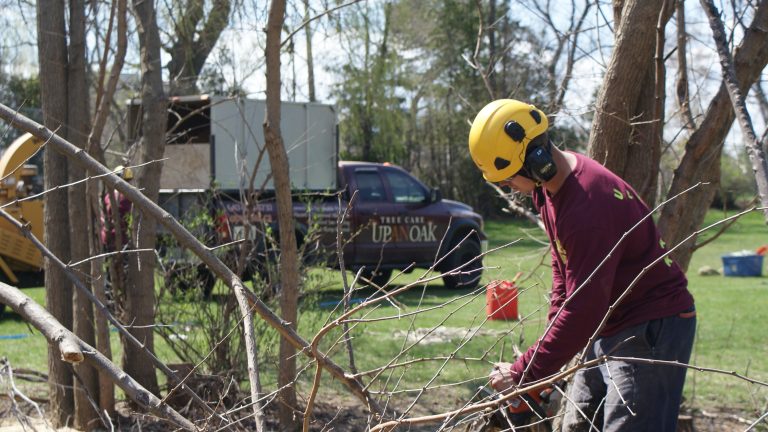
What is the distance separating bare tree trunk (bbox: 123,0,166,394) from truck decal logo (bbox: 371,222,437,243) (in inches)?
302

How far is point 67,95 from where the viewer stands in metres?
5.84

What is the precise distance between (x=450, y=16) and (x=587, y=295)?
105 ft

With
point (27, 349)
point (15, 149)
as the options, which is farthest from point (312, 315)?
point (15, 149)

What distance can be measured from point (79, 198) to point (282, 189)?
162 centimetres

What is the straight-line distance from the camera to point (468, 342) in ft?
15.5

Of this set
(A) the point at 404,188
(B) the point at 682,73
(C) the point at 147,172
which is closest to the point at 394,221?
(A) the point at 404,188

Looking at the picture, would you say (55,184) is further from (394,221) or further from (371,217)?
(394,221)

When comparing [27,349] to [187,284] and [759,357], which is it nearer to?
[187,284]

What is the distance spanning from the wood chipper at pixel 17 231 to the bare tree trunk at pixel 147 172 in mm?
6271

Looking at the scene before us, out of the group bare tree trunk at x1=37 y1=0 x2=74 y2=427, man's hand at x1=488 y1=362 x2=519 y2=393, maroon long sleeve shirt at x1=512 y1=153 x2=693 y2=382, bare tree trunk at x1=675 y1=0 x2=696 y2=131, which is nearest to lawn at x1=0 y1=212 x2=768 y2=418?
man's hand at x1=488 y1=362 x2=519 y2=393

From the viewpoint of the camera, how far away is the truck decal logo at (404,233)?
45.5ft

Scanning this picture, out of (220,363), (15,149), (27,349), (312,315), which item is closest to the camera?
(220,363)

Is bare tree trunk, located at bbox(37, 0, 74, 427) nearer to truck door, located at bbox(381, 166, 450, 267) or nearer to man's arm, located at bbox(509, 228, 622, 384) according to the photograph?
man's arm, located at bbox(509, 228, 622, 384)

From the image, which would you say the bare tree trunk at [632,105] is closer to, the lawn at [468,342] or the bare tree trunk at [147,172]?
the lawn at [468,342]
